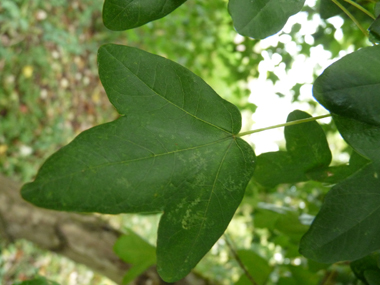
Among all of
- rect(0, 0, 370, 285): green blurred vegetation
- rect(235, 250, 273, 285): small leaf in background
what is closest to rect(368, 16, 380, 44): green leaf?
rect(235, 250, 273, 285): small leaf in background

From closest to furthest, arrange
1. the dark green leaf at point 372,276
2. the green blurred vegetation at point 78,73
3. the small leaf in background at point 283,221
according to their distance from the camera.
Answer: the dark green leaf at point 372,276 → the small leaf in background at point 283,221 → the green blurred vegetation at point 78,73

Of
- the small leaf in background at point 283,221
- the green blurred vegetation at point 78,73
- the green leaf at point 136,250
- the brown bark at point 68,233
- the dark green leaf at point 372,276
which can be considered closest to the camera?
the dark green leaf at point 372,276

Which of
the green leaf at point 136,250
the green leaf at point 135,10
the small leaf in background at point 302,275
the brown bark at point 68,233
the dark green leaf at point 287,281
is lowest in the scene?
the brown bark at point 68,233

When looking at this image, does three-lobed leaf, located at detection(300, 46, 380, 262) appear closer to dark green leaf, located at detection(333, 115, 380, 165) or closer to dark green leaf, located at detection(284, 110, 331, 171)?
dark green leaf, located at detection(333, 115, 380, 165)

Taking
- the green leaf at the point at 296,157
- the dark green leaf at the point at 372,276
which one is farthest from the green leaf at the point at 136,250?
the dark green leaf at the point at 372,276

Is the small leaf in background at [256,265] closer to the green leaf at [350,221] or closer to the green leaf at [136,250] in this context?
the green leaf at [136,250]

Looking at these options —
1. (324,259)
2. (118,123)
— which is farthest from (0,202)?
(324,259)

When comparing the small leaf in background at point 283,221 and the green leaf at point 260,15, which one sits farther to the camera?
the small leaf in background at point 283,221

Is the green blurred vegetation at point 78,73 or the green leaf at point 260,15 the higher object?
the green leaf at point 260,15
